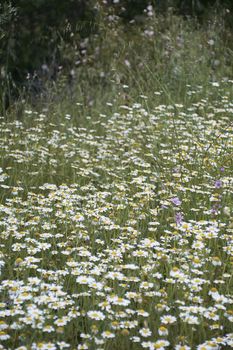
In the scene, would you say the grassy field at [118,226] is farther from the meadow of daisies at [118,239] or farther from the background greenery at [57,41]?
the background greenery at [57,41]

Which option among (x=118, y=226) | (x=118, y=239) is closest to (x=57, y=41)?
(x=118, y=226)

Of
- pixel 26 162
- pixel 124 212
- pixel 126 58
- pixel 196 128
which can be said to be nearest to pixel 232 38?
pixel 126 58

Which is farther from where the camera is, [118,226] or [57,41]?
[57,41]

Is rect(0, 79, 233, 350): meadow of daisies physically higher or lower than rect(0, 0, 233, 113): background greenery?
lower

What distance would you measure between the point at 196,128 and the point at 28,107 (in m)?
1.78

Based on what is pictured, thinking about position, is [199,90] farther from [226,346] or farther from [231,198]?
[226,346]

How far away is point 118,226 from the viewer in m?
3.39

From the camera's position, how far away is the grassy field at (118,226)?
2.64 m

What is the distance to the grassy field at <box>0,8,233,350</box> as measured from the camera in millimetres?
2643

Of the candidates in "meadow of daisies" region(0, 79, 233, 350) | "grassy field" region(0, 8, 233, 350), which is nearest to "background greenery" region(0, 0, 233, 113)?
"grassy field" region(0, 8, 233, 350)

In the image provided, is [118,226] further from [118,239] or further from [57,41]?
[57,41]

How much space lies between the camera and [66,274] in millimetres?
3127

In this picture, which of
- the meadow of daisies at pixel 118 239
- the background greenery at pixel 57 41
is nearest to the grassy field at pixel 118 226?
the meadow of daisies at pixel 118 239

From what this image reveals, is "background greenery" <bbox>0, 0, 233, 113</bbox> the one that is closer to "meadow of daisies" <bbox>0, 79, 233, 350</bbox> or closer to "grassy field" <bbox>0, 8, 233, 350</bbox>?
"grassy field" <bbox>0, 8, 233, 350</bbox>
